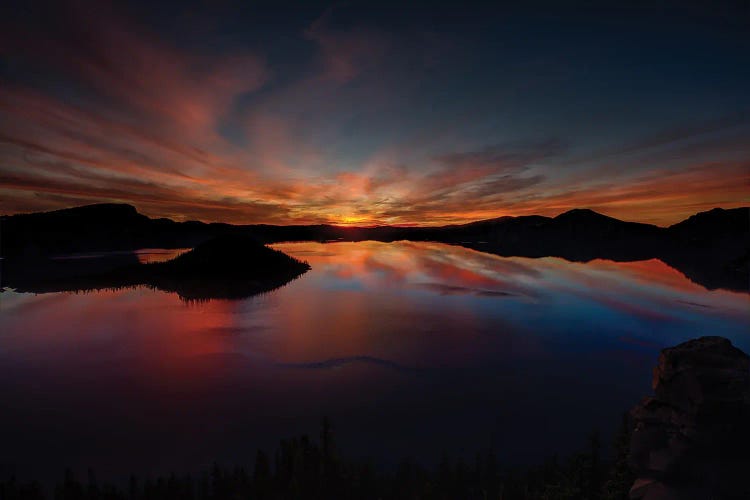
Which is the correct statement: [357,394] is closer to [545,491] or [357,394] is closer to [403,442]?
[403,442]

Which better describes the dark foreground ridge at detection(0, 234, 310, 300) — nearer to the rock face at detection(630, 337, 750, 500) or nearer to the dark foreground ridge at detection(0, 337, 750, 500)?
the dark foreground ridge at detection(0, 337, 750, 500)

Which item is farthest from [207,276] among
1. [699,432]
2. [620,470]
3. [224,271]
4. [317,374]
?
[699,432]

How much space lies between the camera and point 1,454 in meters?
19.5

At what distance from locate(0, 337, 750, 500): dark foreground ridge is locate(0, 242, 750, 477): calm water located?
92.8 inches

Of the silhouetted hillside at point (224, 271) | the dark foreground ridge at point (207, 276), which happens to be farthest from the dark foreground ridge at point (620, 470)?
the silhouetted hillside at point (224, 271)

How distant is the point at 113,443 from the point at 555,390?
109ft

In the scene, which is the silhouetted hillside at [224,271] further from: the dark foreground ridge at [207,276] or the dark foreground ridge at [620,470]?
the dark foreground ridge at [620,470]

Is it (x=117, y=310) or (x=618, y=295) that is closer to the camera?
(x=117, y=310)

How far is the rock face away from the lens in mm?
10445

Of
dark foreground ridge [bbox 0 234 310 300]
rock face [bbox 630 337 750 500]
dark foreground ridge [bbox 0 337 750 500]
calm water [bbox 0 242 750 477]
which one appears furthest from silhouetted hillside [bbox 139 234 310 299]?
rock face [bbox 630 337 750 500]

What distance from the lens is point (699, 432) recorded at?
1087 centimetres

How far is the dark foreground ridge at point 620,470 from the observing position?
10742mm

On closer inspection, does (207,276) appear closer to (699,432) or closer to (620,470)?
(620,470)

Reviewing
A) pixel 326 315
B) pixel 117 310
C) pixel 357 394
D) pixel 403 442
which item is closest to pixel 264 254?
pixel 117 310
